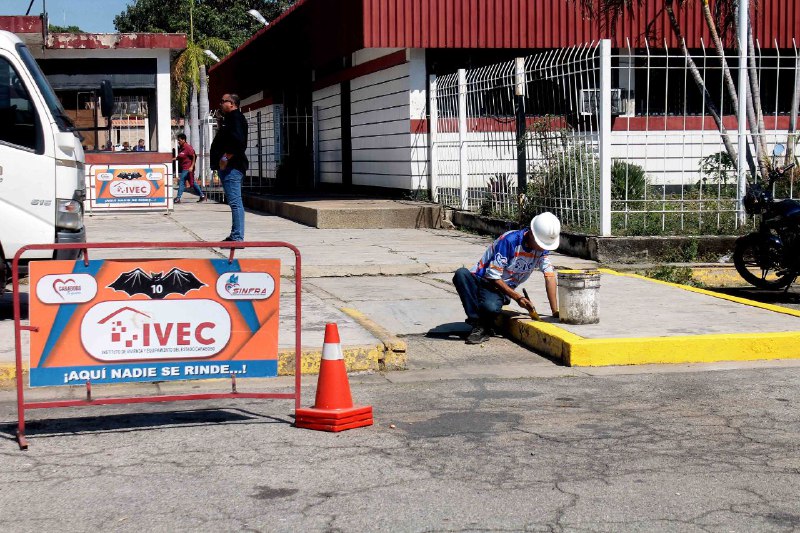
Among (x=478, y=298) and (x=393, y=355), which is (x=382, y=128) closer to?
(x=478, y=298)

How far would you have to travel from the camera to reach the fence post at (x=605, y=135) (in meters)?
12.8

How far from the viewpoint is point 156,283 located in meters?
6.18

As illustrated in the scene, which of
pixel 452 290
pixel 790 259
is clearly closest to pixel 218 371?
pixel 452 290

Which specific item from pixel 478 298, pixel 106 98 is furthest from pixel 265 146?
pixel 478 298

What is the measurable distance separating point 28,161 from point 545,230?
4333mm

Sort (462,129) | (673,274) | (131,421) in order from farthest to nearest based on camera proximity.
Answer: (462,129), (673,274), (131,421)

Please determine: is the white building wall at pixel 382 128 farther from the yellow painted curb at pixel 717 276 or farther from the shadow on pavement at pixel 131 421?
the shadow on pavement at pixel 131 421

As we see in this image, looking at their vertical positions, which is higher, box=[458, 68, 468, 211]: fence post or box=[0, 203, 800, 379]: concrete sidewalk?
box=[458, 68, 468, 211]: fence post

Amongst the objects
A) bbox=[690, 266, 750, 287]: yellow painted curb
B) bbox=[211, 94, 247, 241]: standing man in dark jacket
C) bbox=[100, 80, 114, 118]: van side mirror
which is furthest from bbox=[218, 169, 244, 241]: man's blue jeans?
bbox=[690, 266, 750, 287]: yellow painted curb

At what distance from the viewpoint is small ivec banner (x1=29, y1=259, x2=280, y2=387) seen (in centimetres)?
604

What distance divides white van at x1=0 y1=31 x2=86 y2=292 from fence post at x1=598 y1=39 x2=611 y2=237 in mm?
6288

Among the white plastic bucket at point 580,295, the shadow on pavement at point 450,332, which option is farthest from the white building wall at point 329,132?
the white plastic bucket at point 580,295

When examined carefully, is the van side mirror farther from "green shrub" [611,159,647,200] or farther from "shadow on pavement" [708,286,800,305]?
"shadow on pavement" [708,286,800,305]

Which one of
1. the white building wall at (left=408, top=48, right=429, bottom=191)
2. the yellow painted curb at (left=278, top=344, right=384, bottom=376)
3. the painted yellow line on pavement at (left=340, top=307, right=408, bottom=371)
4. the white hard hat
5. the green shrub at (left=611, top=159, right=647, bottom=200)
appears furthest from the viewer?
the white building wall at (left=408, top=48, right=429, bottom=191)
